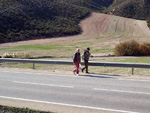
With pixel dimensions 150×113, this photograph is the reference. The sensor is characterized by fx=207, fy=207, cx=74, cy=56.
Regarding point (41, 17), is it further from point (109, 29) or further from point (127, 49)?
point (127, 49)

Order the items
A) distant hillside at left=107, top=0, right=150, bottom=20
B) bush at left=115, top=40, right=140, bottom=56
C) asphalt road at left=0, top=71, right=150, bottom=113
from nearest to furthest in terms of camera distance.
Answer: asphalt road at left=0, top=71, right=150, bottom=113, bush at left=115, top=40, right=140, bottom=56, distant hillside at left=107, top=0, right=150, bottom=20

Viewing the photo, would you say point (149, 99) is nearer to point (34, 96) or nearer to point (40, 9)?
point (34, 96)

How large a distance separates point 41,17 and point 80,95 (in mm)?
55603

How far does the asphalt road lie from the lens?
693 cm

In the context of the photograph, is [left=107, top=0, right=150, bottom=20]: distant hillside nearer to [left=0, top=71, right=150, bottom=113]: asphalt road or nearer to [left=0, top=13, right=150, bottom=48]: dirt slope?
[left=0, top=13, right=150, bottom=48]: dirt slope

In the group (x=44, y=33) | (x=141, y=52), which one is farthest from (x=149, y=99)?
(x=44, y=33)

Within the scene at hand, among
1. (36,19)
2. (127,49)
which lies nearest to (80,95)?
(127,49)

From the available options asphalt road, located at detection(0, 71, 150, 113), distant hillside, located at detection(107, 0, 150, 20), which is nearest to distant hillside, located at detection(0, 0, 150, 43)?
distant hillside, located at detection(107, 0, 150, 20)

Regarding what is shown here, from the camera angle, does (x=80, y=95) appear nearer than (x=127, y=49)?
Yes

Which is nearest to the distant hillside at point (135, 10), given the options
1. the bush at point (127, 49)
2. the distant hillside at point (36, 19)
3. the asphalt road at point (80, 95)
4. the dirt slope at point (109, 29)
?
the dirt slope at point (109, 29)

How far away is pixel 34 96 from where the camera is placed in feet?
27.3

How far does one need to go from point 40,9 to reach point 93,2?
45.3 m

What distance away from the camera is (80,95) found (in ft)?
27.6

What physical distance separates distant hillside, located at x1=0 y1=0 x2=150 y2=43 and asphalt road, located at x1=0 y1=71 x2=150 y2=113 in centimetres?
3596
